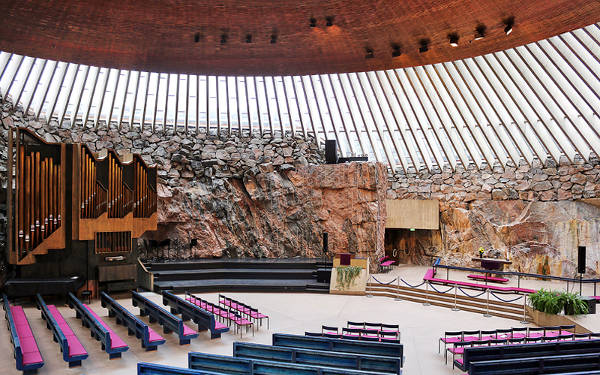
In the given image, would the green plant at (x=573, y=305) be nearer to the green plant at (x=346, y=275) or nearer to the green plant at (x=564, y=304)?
the green plant at (x=564, y=304)

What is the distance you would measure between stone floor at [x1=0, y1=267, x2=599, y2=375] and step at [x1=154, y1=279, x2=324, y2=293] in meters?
0.37

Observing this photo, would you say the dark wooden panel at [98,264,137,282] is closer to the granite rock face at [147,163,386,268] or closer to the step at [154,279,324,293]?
the step at [154,279,324,293]

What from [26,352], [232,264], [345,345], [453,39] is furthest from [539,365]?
[232,264]

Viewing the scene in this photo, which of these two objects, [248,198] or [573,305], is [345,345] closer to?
[573,305]

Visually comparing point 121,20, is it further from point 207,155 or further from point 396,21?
point 207,155

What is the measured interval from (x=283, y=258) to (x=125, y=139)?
23.6 ft

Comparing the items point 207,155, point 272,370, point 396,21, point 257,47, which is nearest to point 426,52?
point 396,21

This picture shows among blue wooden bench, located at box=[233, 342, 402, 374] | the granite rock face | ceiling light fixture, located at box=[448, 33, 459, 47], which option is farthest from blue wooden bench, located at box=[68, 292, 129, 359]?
the granite rock face

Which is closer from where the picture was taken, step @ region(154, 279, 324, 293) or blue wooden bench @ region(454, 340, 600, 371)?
blue wooden bench @ region(454, 340, 600, 371)

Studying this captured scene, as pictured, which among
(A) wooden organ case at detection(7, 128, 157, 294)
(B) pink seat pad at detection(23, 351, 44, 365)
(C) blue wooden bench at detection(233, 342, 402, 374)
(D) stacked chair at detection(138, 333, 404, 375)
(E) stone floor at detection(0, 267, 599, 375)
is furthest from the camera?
(A) wooden organ case at detection(7, 128, 157, 294)

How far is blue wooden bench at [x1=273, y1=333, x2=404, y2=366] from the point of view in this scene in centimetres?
605

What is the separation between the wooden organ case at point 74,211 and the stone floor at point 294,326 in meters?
1.05

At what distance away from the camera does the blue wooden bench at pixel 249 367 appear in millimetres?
4758

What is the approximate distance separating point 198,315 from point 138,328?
1113 mm
